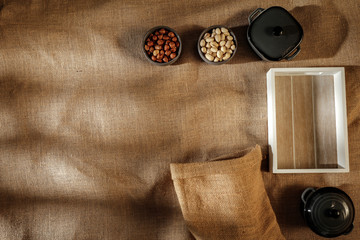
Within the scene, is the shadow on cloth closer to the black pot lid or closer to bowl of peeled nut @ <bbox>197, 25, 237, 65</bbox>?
the black pot lid

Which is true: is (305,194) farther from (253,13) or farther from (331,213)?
(253,13)

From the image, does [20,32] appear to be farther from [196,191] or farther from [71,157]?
[196,191]

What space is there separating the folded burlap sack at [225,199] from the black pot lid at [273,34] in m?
0.36

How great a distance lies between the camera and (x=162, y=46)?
103 cm

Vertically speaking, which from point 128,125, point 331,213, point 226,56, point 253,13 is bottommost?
point 331,213

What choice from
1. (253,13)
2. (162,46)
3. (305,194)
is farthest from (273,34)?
(305,194)

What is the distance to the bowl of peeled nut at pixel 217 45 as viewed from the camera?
1.02 meters

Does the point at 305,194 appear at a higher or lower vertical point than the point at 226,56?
lower

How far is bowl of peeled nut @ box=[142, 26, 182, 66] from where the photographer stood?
3.36 ft

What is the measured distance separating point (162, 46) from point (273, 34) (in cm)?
39

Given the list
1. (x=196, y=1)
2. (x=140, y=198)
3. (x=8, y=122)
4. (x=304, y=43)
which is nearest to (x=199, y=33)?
(x=196, y=1)

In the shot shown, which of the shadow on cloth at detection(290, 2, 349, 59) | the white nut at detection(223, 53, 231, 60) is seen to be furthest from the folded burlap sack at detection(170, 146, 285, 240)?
the shadow on cloth at detection(290, 2, 349, 59)

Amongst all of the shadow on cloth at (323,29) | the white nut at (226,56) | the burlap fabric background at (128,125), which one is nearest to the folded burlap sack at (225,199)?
the burlap fabric background at (128,125)

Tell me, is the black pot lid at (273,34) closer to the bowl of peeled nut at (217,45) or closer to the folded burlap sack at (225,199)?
the bowl of peeled nut at (217,45)
